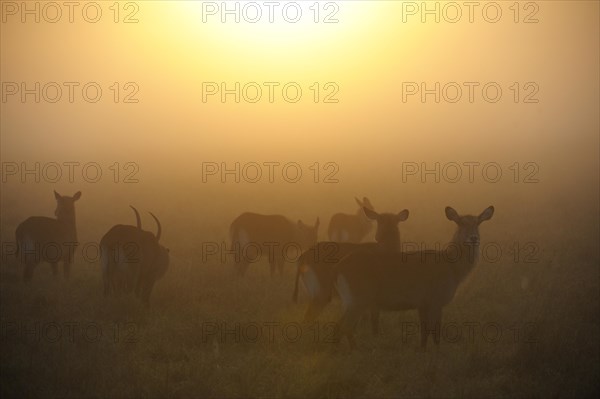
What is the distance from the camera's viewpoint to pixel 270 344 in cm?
775

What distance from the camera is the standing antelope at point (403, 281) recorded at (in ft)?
24.5

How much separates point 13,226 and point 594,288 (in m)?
11.7

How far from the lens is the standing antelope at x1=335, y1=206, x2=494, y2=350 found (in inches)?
294

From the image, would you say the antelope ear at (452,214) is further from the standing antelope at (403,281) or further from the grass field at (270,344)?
the grass field at (270,344)

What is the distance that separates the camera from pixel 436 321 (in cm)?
783

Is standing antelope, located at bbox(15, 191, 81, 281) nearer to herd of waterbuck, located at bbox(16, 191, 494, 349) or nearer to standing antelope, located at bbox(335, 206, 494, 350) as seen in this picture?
herd of waterbuck, located at bbox(16, 191, 494, 349)

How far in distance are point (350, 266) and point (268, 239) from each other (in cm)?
432

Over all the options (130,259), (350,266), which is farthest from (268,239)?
(350,266)

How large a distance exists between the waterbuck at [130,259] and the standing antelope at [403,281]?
3.17 m

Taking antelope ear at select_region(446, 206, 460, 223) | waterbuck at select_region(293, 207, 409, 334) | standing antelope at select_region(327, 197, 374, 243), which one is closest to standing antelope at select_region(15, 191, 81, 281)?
waterbuck at select_region(293, 207, 409, 334)

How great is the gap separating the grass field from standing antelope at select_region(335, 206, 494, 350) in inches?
17.0

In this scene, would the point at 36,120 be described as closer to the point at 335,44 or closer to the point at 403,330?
the point at 335,44

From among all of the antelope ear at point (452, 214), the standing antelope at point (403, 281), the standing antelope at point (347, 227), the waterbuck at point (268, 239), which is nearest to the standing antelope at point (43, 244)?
→ the waterbuck at point (268, 239)

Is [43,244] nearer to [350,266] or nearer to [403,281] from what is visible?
[350,266]
